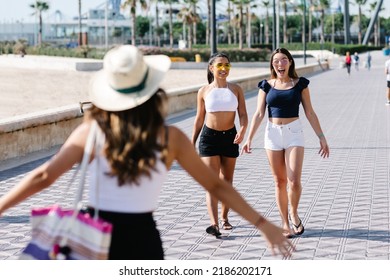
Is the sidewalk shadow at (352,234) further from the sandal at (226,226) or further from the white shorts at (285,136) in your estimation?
the white shorts at (285,136)

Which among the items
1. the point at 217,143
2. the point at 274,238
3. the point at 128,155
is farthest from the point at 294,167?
the point at 128,155

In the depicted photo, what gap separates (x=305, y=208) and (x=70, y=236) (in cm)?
635

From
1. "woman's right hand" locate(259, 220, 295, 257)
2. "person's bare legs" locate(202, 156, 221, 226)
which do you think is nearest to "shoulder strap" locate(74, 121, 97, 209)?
"woman's right hand" locate(259, 220, 295, 257)

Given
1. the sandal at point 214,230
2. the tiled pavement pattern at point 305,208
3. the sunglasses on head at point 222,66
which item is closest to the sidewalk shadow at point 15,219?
the tiled pavement pattern at point 305,208

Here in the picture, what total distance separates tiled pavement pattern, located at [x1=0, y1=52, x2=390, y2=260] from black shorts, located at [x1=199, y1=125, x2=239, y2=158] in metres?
0.71

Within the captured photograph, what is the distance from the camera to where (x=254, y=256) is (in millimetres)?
7258

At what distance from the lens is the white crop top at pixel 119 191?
353cm

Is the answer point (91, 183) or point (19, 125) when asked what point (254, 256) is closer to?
point (91, 183)

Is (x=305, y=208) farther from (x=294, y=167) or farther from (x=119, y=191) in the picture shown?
(x=119, y=191)

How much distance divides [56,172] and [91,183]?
14cm

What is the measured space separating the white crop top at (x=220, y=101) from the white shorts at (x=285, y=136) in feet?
1.34

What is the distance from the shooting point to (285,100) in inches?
311

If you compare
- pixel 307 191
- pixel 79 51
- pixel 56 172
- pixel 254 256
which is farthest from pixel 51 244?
pixel 79 51
